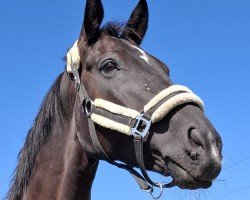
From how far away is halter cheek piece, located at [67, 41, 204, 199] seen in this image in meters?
4.72

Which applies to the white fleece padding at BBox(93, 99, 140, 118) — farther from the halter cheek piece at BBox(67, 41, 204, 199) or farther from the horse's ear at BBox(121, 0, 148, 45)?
the horse's ear at BBox(121, 0, 148, 45)

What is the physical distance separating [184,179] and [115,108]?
1.12 metres

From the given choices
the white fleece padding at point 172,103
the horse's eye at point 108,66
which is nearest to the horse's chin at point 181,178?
the white fleece padding at point 172,103

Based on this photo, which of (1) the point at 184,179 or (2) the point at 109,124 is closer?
(1) the point at 184,179

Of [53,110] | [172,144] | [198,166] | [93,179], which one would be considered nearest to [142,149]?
[172,144]

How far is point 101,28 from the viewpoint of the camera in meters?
5.98

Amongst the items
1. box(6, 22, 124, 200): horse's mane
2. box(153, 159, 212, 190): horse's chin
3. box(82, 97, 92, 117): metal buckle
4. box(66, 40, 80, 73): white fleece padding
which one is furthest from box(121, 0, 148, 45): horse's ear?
box(153, 159, 212, 190): horse's chin

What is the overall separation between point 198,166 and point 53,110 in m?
2.23

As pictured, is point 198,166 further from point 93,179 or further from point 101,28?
point 101,28

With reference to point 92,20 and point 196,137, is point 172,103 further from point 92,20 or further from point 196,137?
point 92,20

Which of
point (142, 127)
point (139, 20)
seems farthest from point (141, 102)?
point (139, 20)

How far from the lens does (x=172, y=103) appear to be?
4660mm

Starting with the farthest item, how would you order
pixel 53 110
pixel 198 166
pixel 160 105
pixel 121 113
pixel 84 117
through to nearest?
pixel 53 110, pixel 84 117, pixel 121 113, pixel 160 105, pixel 198 166

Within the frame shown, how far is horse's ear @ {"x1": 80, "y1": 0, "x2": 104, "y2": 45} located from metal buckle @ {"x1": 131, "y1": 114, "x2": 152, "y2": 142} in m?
1.41
